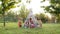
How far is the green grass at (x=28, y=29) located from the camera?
95.9 inches

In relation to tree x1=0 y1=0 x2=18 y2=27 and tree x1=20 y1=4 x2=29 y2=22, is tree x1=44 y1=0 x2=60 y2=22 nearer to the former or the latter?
tree x1=20 y1=4 x2=29 y2=22

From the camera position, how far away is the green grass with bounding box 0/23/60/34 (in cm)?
Result: 244

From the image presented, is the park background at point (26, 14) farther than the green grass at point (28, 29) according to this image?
Yes

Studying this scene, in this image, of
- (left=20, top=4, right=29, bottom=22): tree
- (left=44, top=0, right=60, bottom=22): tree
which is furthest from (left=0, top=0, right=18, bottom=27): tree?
(left=44, top=0, right=60, bottom=22): tree

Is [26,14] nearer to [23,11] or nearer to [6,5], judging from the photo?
[23,11]

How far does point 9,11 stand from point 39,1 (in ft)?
1.70

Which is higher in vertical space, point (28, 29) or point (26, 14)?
point (26, 14)

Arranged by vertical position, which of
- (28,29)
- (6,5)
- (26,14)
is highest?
(6,5)

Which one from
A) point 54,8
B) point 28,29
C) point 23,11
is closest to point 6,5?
point 23,11

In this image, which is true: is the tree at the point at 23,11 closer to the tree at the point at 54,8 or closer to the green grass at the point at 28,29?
the green grass at the point at 28,29

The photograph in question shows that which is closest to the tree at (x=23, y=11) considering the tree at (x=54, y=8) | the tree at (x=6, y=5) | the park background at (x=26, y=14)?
the park background at (x=26, y=14)

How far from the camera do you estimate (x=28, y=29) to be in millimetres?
2609

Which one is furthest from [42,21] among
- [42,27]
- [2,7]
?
[2,7]

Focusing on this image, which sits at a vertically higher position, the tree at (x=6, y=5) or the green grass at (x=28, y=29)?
the tree at (x=6, y=5)
